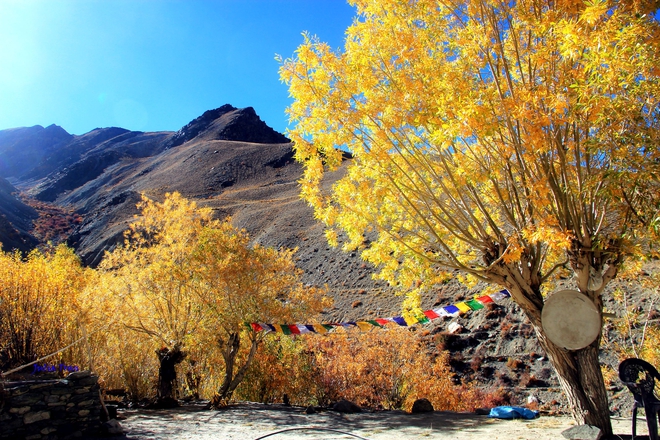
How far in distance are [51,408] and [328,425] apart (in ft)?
17.1

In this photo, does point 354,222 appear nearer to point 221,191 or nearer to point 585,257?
point 585,257

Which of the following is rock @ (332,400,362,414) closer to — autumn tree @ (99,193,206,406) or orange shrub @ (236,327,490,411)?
orange shrub @ (236,327,490,411)

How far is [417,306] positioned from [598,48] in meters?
4.69

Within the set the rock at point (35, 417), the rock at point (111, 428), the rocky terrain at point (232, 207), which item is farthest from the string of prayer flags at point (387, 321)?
the rocky terrain at point (232, 207)

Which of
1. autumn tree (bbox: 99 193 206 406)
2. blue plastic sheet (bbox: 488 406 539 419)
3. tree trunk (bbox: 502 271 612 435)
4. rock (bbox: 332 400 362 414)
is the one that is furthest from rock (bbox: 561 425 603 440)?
autumn tree (bbox: 99 193 206 406)

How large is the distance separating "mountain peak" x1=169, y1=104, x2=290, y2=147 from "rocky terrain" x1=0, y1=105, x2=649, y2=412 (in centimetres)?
43

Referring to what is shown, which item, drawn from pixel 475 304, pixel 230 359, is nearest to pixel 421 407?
pixel 475 304

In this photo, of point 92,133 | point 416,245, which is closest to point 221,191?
point 416,245

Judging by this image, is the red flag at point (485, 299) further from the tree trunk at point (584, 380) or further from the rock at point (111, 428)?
the rock at point (111, 428)

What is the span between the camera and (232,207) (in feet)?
198

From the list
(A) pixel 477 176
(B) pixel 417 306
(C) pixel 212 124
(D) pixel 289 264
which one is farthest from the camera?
(C) pixel 212 124

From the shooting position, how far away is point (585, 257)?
230 inches

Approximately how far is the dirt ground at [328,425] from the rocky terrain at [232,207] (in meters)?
8.29

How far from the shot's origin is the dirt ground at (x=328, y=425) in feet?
24.8
